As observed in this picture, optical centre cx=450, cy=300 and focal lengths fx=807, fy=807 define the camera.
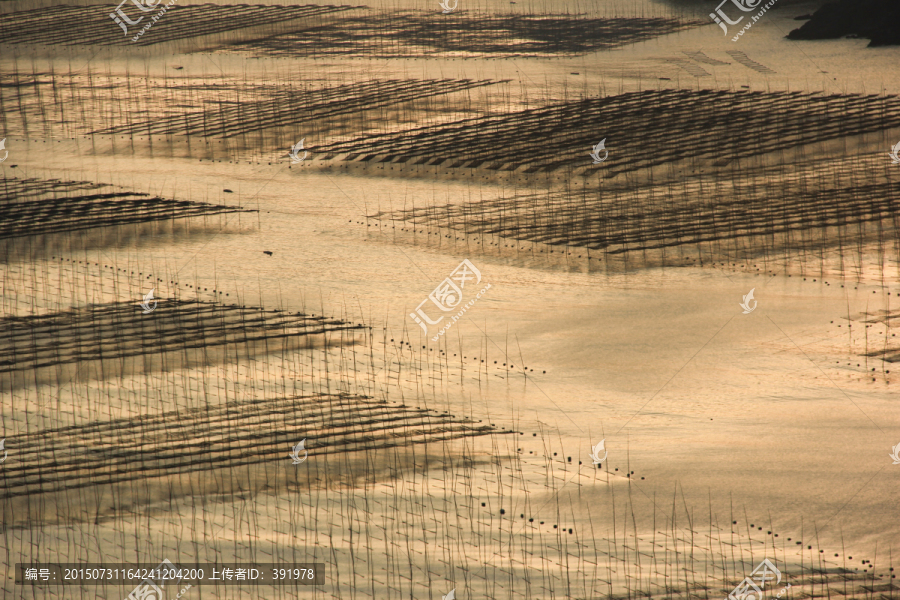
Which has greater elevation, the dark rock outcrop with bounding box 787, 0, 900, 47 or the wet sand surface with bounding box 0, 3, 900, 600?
the dark rock outcrop with bounding box 787, 0, 900, 47

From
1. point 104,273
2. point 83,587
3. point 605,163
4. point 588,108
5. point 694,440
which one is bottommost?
point 83,587

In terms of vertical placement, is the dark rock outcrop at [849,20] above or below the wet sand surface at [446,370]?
above

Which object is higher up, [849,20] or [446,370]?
[849,20]

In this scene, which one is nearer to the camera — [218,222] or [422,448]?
[422,448]

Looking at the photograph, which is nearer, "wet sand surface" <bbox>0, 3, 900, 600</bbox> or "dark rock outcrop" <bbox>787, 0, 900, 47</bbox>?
"wet sand surface" <bbox>0, 3, 900, 600</bbox>

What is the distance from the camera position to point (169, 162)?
7.54 m

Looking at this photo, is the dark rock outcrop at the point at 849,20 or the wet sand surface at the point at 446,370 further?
the dark rock outcrop at the point at 849,20

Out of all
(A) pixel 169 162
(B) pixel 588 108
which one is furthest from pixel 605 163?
(A) pixel 169 162

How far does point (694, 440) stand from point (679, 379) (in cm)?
53

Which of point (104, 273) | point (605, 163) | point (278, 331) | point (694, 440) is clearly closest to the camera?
point (694, 440)

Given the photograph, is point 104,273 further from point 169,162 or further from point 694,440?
point 694,440

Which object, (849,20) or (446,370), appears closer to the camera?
(446,370)

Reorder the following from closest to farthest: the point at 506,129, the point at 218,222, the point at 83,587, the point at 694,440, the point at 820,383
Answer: the point at 83,587, the point at 694,440, the point at 820,383, the point at 218,222, the point at 506,129

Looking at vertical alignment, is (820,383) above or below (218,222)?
below
